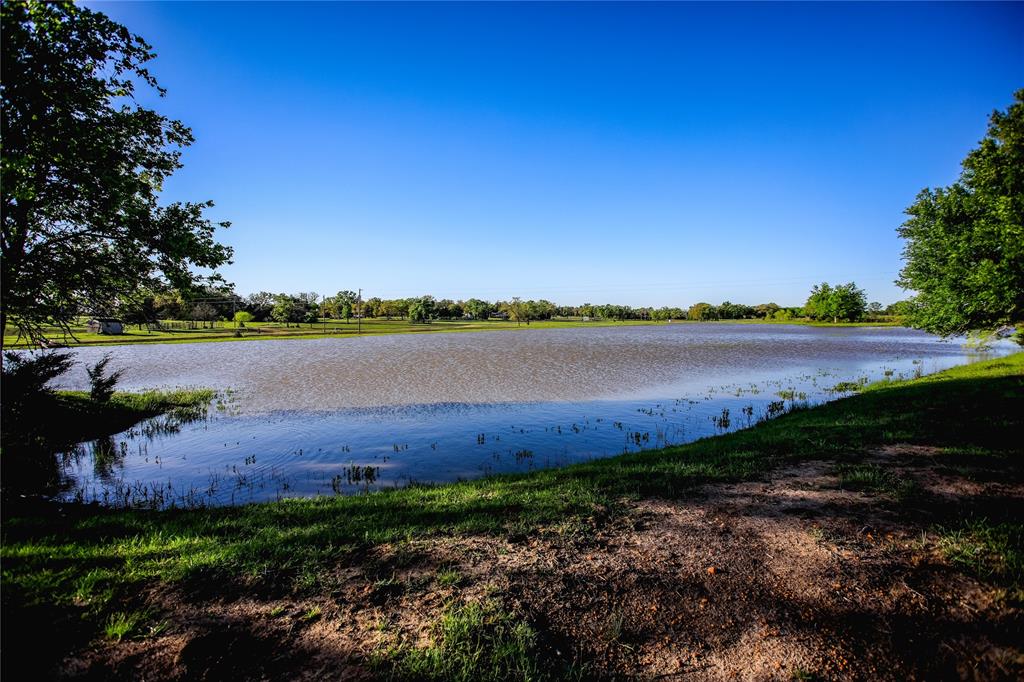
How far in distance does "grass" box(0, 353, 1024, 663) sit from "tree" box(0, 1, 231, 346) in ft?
22.3

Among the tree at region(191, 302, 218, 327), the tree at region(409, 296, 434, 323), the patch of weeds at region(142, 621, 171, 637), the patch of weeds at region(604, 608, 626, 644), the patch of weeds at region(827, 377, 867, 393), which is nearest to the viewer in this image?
the patch of weeds at region(604, 608, 626, 644)

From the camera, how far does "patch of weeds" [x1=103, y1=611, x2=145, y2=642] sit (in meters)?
4.39

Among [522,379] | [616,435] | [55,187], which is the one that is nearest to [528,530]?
[616,435]

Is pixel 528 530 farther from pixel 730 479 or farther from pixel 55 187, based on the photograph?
pixel 55 187

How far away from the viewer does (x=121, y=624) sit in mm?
4492

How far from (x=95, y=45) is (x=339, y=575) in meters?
15.2

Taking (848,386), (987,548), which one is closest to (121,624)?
(987,548)

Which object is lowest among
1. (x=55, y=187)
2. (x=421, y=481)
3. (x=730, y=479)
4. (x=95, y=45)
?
(x=421, y=481)

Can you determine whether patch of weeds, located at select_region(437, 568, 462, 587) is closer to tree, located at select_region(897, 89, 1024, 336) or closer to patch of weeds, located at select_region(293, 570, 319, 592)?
patch of weeds, located at select_region(293, 570, 319, 592)

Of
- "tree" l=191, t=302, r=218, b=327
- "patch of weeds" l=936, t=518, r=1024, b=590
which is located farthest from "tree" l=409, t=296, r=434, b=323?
"patch of weeds" l=936, t=518, r=1024, b=590

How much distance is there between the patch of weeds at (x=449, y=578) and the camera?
5258 millimetres

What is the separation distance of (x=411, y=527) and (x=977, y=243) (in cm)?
3044

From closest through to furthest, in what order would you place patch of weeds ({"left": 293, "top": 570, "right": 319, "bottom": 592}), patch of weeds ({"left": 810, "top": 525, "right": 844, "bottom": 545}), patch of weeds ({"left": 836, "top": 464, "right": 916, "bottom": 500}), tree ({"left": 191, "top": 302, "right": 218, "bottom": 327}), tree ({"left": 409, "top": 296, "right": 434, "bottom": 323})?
patch of weeds ({"left": 293, "top": 570, "right": 319, "bottom": 592}) < patch of weeds ({"left": 810, "top": 525, "right": 844, "bottom": 545}) < patch of weeds ({"left": 836, "top": 464, "right": 916, "bottom": 500}) < tree ({"left": 191, "top": 302, "right": 218, "bottom": 327}) < tree ({"left": 409, "top": 296, "right": 434, "bottom": 323})

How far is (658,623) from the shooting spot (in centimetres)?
450
